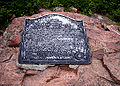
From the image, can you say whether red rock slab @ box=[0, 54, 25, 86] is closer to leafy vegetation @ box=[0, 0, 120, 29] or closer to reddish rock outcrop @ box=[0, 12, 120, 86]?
reddish rock outcrop @ box=[0, 12, 120, 86]

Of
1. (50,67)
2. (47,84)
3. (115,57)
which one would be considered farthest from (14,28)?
(115,57)

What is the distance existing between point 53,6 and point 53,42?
104 inches

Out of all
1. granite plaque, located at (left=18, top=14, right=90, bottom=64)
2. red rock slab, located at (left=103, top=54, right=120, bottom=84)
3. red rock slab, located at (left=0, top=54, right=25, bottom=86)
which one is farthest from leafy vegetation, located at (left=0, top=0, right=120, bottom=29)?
red rock slab, located at (left=103, top=54, right=120, bottom=84)

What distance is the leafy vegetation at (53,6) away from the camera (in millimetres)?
4941

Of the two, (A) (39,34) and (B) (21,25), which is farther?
(B) (21,25)

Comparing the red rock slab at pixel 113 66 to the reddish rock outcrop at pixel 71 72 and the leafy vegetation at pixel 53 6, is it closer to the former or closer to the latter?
the reddish rock outcrop at pixel 71 72

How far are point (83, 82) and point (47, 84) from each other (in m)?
0.68

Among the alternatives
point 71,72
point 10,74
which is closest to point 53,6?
point 71,72

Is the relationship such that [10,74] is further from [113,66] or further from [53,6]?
[53,6]

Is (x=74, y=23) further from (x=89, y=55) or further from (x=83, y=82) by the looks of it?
(x=83, y=82)

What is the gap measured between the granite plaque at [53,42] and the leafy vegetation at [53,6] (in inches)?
70.8

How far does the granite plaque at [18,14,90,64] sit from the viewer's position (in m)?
2.97

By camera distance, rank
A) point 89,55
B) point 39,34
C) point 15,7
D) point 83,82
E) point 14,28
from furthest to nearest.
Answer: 1. point 15,7
2. point 14,28
3. point 39,34
4. point 89,55
5. point 83,82

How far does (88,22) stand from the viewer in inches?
162
